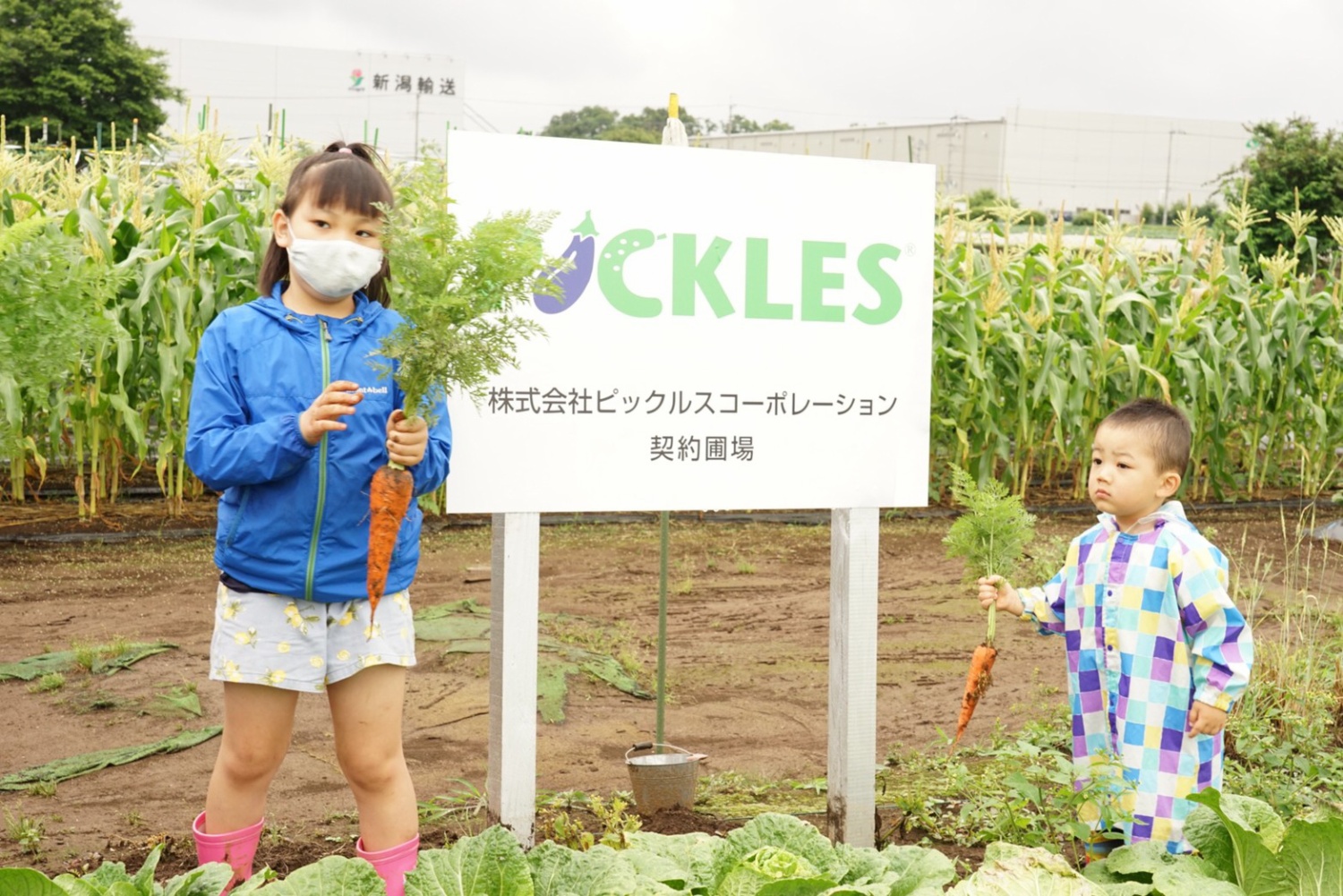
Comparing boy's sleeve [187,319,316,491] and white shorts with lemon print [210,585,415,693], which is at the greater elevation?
boy's sleeve [187,319,316,491]

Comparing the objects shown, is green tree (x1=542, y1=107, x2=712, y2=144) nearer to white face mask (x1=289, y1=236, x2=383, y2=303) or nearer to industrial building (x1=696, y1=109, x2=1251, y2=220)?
industrial building (x1=696, y1=109, x2=1251, y2=220)

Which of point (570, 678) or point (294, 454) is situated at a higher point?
point (294, 454)

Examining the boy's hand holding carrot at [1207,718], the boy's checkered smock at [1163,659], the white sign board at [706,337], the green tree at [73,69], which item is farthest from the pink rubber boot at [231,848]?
the green tree at [73,69]

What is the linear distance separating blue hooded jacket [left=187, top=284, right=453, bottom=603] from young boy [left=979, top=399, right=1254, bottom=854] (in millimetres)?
1435

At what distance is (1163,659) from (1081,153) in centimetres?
5977

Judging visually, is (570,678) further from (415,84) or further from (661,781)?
(415,84)

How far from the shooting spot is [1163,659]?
109 inches

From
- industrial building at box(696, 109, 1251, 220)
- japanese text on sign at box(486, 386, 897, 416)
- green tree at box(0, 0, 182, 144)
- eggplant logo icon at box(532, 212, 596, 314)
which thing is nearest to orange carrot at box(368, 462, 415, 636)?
japanese text on sign at box(486, 386, 897, 416)

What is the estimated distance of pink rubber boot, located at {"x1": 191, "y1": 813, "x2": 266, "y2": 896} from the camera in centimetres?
256

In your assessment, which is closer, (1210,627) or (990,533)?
(1210,627)

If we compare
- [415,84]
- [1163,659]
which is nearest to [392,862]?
[1163,659]

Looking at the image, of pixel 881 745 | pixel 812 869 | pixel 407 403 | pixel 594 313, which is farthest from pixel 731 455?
pixel 881 745

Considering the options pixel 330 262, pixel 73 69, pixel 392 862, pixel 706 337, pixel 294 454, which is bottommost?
pixel 392 862

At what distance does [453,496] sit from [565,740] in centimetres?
172
